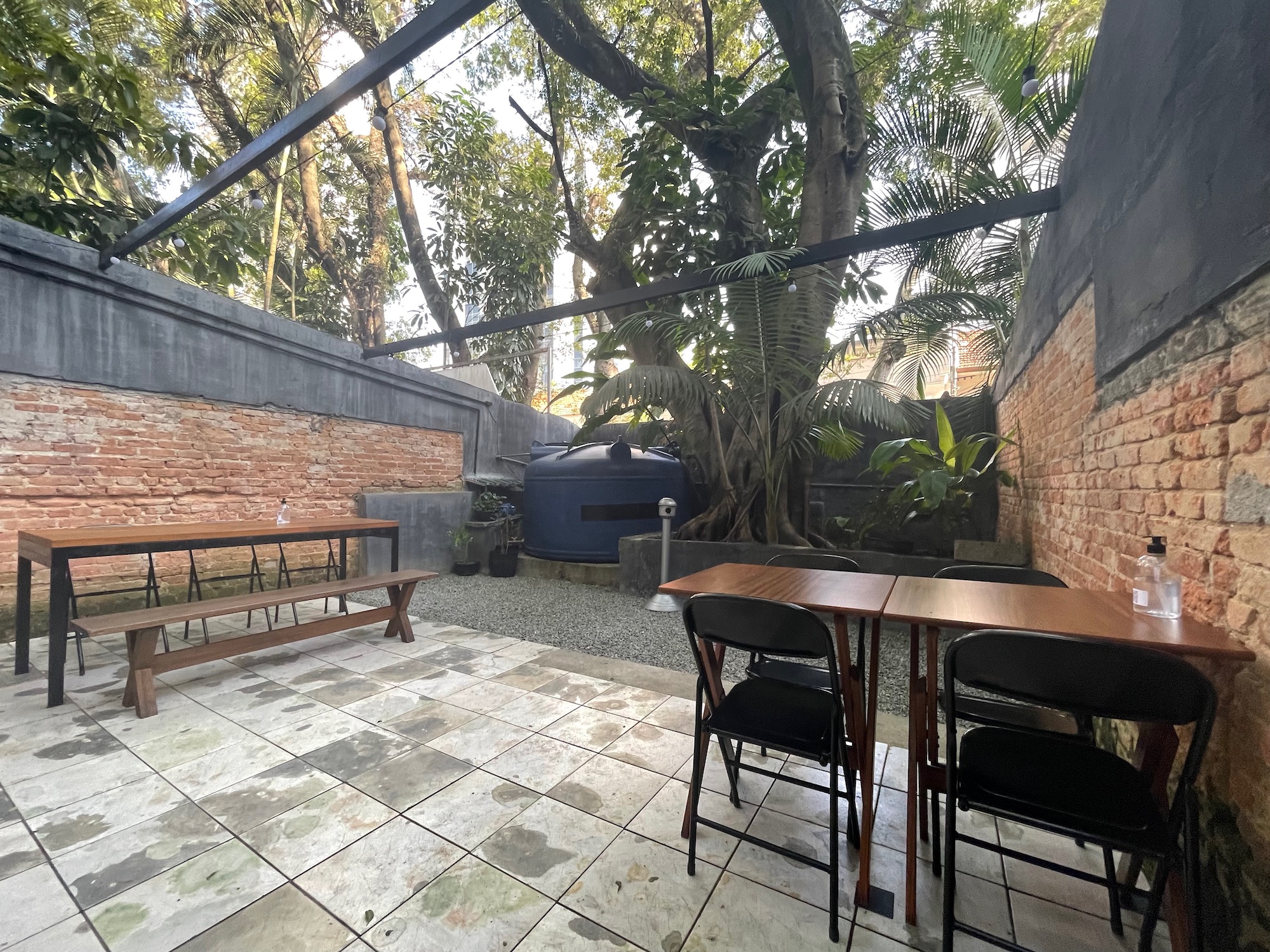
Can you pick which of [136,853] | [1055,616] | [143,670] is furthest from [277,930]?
[1055,616]

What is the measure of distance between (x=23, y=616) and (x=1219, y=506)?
556cm

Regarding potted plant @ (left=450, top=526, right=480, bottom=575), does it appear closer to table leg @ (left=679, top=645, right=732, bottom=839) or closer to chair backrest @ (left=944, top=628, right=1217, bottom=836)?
table leg @ (left=679, top=645, right=732, bottom=839)

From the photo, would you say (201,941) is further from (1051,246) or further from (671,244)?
(671,244)

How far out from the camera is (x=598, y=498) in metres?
6.37

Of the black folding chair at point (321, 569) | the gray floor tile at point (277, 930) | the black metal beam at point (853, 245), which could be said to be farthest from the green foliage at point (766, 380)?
the gray floor tile at point (277, 930)

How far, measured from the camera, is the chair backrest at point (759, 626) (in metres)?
1.42

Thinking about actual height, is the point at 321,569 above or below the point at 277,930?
above

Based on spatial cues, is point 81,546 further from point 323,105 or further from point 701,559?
point 701,559

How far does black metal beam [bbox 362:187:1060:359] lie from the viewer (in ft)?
9.33

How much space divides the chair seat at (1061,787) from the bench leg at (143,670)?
350cm

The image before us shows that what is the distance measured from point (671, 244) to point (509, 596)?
4735 millimetres

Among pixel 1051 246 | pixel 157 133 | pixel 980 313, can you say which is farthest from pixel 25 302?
pixel 980 313

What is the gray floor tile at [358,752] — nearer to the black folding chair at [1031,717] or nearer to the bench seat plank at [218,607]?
the bench seat plank at [218,607]

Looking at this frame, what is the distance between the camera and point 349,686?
2.95 m
